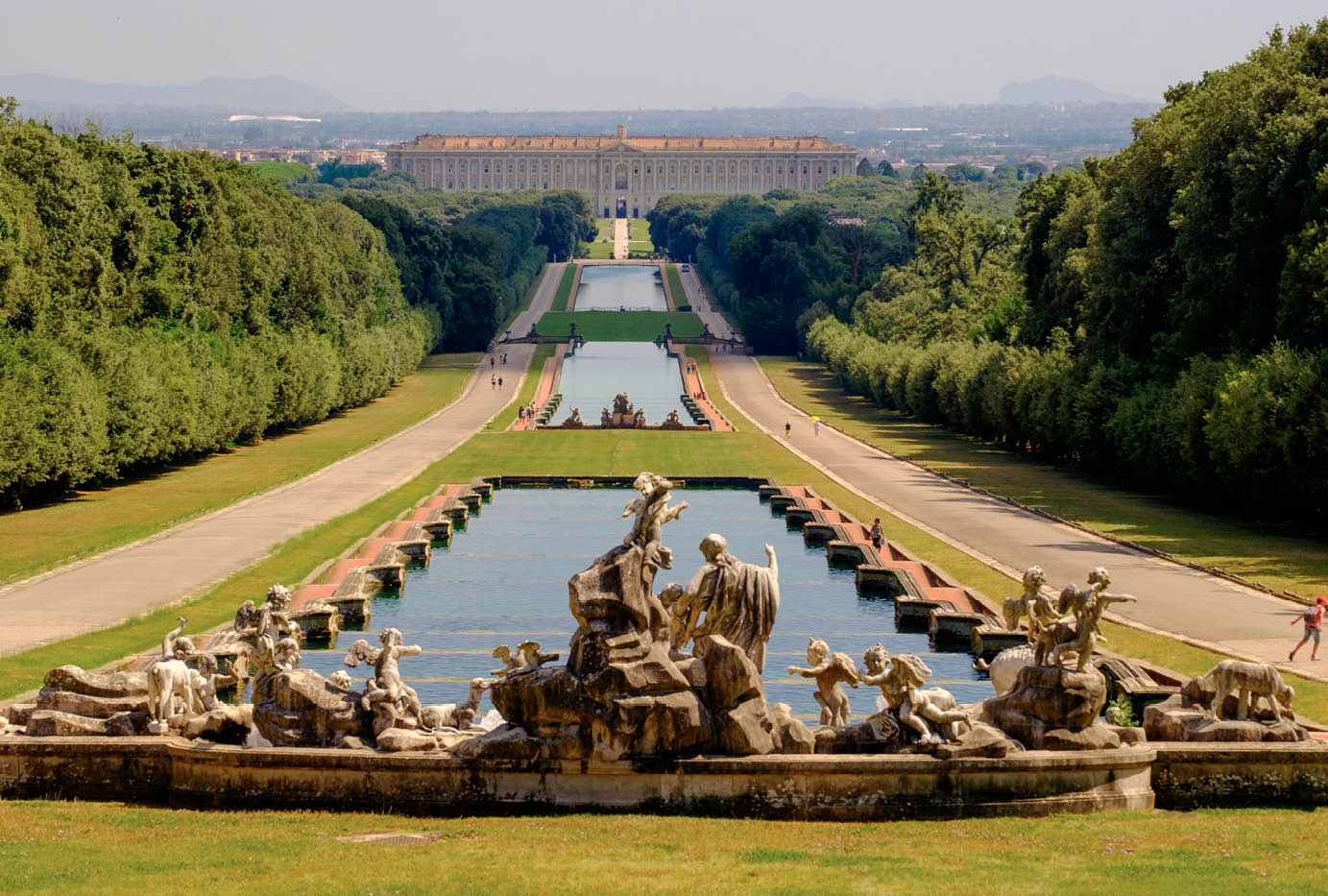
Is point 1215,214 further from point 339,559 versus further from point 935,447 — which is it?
point 339,559

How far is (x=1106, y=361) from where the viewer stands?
235ft

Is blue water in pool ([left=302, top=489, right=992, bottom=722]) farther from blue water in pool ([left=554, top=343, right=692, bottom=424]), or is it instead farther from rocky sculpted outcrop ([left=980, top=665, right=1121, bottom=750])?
blue water in pool ([left=554, top=343, right=692, bottom=424])

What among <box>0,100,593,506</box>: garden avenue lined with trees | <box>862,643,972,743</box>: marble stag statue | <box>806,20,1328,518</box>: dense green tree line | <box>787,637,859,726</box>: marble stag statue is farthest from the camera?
<box>0,100,593,506</box>: garden avenue lined with trees

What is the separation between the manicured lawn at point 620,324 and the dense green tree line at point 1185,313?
55.2 metres

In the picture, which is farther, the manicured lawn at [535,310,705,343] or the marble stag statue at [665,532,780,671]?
the manicured lawn at [535,310,705,343]

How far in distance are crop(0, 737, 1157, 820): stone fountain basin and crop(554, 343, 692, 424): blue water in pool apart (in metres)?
73.3

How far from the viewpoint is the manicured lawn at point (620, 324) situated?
152 m

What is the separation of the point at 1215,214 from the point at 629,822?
4542cm

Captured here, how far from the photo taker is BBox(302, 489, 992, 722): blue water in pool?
33406 mm

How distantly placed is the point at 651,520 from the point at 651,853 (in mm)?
4310

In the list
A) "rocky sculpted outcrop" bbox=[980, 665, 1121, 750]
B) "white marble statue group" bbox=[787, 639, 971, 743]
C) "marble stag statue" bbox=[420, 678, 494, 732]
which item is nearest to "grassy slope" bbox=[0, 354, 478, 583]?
"marble stag statue" bbox=[420, 678, 494, 732]

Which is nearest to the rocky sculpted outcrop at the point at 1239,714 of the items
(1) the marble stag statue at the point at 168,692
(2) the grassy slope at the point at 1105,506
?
(1) the marble stag statue at the point at 168,692

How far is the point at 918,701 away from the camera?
21.1 meters

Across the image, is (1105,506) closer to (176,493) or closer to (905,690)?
(176,493)
